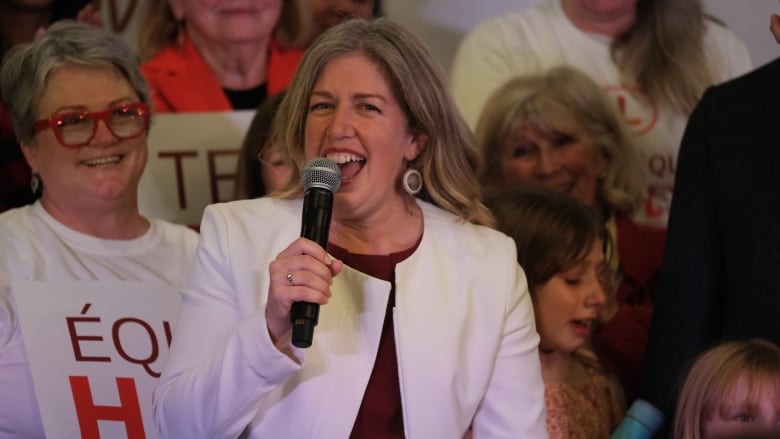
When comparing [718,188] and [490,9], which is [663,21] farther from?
[718,188]

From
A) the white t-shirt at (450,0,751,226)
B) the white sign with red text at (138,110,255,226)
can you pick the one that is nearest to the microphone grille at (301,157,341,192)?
the white sign with red text at (138,110,255,226)

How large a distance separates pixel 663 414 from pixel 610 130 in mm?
1183

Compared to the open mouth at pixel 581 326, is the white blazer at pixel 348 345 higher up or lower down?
higher up

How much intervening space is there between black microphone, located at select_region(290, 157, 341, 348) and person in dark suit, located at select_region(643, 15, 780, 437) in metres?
1.15

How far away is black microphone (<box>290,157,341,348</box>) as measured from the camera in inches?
72.7

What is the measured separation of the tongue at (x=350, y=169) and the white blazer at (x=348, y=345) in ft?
0.36

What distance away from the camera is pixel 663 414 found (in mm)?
2764

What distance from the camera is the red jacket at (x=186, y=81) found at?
364 centimetres

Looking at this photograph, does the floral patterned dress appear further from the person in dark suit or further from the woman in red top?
the woman in red top

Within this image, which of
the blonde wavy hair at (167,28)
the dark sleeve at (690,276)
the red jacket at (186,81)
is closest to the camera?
the dark sleeve at (690,276)

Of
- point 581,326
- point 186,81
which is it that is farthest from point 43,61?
point 581,326

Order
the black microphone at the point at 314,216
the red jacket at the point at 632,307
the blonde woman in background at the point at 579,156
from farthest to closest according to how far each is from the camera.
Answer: the blonde woman in background at the point at 579,156 → the red jacket at the point at 632,307 → the black microphone at the point at 314,216

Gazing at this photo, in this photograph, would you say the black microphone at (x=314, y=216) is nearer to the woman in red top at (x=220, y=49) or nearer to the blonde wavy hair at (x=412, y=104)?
the blonde wavy hair at (x=412, y=104)

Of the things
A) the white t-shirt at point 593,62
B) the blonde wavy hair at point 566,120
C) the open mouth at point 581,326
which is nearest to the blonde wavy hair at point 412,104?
the open mouth at point 581,326
